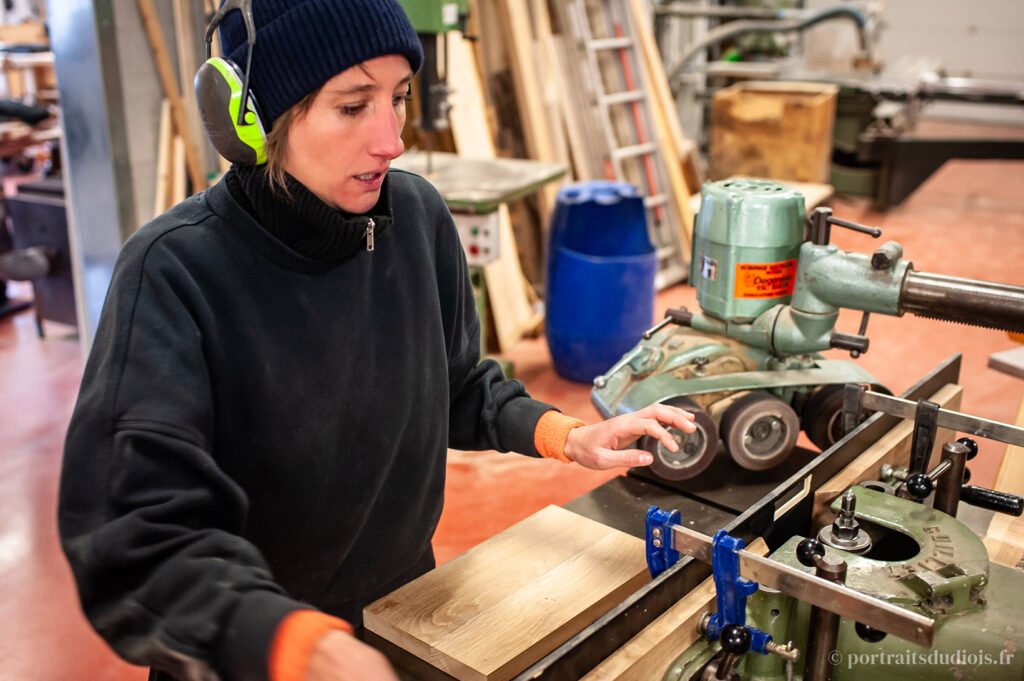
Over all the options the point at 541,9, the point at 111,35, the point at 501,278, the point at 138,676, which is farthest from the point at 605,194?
the point at 138,676

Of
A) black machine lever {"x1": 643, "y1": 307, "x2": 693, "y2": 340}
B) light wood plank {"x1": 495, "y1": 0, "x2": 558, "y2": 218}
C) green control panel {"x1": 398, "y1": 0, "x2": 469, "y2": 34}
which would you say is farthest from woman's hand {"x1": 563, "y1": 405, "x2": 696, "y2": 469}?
light wood plank {"x1": 495, "y1": 0, "x2": 558, "y2": 218}

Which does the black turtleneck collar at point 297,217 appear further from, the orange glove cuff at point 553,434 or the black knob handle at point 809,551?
the black knob handle at point 809,551

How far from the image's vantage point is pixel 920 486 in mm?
1272

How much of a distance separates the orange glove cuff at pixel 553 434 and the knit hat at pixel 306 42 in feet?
1.70

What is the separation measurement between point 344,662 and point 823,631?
546mm

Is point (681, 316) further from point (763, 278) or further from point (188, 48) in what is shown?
point (188, 48)

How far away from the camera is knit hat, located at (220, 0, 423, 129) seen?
997mm

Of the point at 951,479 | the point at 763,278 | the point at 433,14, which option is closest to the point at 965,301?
the point at 951,479

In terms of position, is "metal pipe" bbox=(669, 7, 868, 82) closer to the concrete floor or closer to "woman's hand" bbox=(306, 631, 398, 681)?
the concrete floor

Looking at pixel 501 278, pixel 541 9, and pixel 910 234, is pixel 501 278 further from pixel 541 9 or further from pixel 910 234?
pixel 910 234

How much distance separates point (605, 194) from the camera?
369 cm

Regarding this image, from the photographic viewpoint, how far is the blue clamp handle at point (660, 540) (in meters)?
1.07

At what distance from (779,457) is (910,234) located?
447 centimetres

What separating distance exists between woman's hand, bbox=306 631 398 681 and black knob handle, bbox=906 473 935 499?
83 cm
